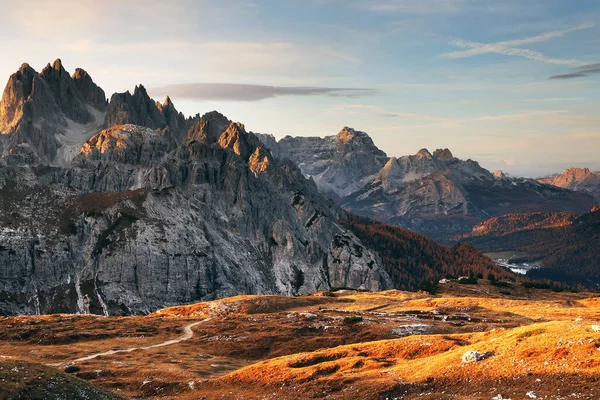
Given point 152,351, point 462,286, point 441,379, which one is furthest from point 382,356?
point 462,286

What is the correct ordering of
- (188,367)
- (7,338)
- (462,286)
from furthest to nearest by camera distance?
(462,286)
(7,338)
(188,367)

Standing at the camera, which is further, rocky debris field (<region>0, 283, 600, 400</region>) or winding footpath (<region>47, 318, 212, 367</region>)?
winding footpath (<region>47, 318, 212, 367</region>)

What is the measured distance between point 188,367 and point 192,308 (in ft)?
240

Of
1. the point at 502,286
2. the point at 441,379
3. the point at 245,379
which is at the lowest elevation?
the point at 502,286

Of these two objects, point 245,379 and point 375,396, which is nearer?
point 375,396

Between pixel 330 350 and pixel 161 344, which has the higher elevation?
pixel 330 350

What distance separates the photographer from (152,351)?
94688 mm

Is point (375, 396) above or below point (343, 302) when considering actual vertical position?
above

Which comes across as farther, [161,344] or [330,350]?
[161,344]

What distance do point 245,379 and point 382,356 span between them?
1739 centimetres

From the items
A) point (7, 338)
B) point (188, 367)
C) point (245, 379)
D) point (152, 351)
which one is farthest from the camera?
point (7, 338)

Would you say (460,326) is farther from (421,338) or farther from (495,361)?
(495,361)

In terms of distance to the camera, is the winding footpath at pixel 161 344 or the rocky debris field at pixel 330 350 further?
the winding footpath at pixel 161 344

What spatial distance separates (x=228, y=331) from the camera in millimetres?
109688
